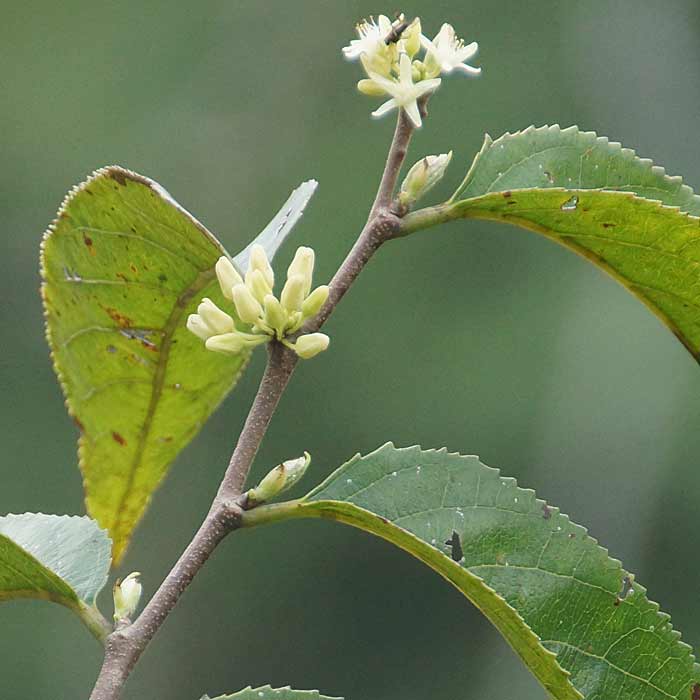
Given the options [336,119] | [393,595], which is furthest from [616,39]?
Result: [393,595]

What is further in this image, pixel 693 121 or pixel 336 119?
pixel 336 119

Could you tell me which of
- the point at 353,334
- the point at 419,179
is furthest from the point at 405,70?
the point at 353,334

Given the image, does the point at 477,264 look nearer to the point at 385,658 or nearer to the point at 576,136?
the point at 385,658

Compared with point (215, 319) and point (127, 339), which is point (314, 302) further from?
point (127, 339)

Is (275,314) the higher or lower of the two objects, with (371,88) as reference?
lower

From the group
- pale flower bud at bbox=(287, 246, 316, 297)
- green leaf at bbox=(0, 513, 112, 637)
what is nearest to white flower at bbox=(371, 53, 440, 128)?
pale flower bud at bbox=(287, 246, 316, 297)

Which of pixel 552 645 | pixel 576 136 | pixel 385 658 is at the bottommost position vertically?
pixel 552 645

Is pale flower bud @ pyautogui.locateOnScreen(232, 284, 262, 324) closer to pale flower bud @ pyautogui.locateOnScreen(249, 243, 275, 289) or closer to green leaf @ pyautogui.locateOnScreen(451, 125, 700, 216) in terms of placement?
pale flower bud @ pyautogui.locateOnScreen(249, 243, 275, 289)
